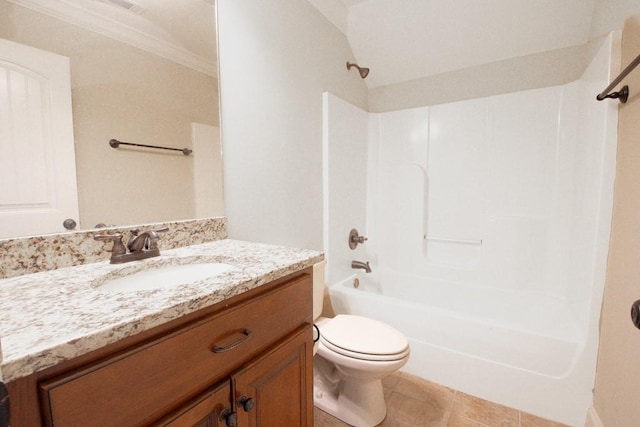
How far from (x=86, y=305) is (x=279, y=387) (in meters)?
0.54

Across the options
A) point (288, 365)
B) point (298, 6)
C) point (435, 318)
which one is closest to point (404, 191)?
point (435, 318)

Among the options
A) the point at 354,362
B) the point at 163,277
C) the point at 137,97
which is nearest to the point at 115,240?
the point at 163,277

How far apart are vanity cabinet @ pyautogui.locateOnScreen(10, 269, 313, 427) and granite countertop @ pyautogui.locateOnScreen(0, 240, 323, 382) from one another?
35 mm

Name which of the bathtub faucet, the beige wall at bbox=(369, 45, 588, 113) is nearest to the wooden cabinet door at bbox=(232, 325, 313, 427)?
the bathtub faucet

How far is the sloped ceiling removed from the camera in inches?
67.4

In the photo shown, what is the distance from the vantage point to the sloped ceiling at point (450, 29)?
1.71m

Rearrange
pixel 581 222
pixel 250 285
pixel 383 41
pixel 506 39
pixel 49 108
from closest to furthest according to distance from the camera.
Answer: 1. pixel 250 285
2. pixel 49 108
3. pixel 581 222
4. pixel 506 39
5. pixel 383 41

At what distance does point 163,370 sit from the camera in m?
0.54

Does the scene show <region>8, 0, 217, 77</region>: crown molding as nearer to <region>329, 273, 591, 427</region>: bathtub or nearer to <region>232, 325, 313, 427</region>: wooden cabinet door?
<region>232, 325, 313, 427</region>: wooden cabinet door

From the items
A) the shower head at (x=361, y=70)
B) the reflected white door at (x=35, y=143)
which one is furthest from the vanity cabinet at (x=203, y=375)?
the shower head at (x=361, y=70)

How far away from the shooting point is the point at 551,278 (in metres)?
1.92

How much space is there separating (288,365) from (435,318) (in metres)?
1.15

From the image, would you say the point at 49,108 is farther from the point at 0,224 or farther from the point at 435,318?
the point at 435,318

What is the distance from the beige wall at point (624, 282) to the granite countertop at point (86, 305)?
118 cm
